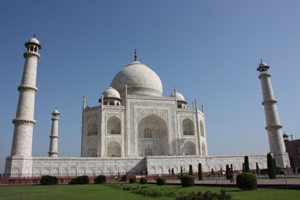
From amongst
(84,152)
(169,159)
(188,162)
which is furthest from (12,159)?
(188,162)

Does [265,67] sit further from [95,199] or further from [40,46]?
[95,199]

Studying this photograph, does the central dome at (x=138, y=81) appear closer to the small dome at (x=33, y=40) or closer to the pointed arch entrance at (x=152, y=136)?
the pointed arch entrance at (x=152, y=136)

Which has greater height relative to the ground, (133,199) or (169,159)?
(169,159)

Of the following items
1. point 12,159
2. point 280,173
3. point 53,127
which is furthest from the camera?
point 53,127

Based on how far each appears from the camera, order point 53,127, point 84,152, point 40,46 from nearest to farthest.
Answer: point 40,46 → point 84,152 → point 53,127

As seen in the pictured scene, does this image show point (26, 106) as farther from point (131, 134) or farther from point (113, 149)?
point (131, 134)

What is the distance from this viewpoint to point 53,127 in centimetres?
2823

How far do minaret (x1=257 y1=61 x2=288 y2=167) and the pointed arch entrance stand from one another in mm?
9290

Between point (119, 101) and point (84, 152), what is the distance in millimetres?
6134

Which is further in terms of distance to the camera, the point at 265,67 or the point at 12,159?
the point at 265,67

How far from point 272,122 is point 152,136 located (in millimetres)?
11142

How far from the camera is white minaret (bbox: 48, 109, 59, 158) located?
27.3 m

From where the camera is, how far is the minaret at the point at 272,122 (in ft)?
74.7

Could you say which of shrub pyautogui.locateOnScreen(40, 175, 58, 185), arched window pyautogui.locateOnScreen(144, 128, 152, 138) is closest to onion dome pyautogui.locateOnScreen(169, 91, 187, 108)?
arched window pyautogui.locateOnScreen(144, 128, 152, 138)
